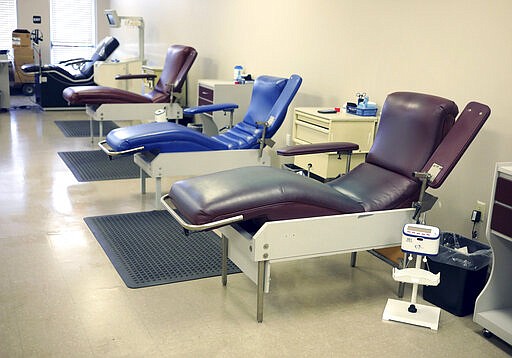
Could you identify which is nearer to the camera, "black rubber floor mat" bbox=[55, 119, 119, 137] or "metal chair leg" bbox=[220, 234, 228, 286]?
"metal chair leg" bbox=[220, 234, 228, 286]

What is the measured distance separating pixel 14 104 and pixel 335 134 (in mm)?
7105

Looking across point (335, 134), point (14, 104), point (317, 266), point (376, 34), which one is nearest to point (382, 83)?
point (376, 34)

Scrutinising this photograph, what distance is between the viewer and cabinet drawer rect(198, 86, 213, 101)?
19.6ft

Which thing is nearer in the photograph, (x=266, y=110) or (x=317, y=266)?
(x=317, y=266)

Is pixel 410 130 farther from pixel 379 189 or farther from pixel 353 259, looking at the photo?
pixel 353 259

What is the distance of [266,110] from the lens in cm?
474

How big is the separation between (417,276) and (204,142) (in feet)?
7.22

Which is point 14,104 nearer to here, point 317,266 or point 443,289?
point 317,266

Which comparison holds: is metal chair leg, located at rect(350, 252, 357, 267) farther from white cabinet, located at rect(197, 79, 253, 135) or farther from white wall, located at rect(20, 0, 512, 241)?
white cabinet, located at rect(197, 79, 253, 135)

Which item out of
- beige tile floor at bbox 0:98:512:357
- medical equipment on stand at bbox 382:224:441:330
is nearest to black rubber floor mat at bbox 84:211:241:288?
beige tile floor at bbox 0:98:512:357

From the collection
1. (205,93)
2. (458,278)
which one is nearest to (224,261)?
(458,278)

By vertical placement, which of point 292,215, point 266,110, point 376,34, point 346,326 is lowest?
point 346,326

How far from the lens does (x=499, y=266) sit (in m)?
2.88

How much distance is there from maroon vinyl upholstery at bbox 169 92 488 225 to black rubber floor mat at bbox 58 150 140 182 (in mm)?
2612
